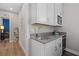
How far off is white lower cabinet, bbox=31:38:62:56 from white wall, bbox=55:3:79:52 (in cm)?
17

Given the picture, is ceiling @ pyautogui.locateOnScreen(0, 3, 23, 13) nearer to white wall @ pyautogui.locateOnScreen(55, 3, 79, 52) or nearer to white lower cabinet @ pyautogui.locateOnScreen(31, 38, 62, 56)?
white lower cabinet @ pyautogui.locateOnScreen(31, 38, 62, 56)

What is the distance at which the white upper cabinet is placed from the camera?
1264 millimetres

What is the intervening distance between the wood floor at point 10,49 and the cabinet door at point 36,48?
0.56 feet

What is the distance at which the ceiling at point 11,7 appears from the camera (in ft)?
3.98

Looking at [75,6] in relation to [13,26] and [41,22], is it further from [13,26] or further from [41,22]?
[13,26]

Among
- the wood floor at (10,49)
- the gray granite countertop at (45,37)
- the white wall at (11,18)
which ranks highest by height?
the white wall at (11,18)

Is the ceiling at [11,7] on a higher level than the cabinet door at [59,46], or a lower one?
higher

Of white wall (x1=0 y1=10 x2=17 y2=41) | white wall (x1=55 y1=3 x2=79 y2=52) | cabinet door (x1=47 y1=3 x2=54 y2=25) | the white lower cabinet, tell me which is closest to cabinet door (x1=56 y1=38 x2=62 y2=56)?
the white lower cabinet

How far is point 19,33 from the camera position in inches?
50.1

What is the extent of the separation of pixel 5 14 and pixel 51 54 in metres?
0.85

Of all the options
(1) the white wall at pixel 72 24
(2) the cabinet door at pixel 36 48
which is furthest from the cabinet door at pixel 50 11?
(2) the cabinet door at pixel 36 48

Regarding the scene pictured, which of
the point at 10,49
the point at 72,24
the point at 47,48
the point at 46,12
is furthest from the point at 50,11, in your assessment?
the point at 10,49

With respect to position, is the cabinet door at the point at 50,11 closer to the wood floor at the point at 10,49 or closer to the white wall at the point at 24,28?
the white wall at the point at 24,28

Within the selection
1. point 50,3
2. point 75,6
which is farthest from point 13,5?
point 75,6
